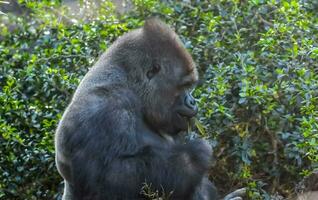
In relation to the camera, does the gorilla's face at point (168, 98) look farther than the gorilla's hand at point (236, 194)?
No

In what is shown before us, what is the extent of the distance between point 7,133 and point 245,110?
1856 mm

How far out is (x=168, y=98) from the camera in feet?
17.3

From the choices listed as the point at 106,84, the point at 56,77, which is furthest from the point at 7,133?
the point at 106,84

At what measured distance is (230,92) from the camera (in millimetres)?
6266

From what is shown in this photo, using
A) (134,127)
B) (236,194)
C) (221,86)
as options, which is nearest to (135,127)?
(134,127)

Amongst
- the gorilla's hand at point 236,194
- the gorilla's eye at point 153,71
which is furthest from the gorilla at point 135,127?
the gorilla's hand at point 236,194

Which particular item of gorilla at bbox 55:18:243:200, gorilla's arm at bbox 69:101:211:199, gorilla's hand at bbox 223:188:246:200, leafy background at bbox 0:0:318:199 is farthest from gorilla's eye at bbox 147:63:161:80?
gorilla's hand at bbox 223:188:246:200

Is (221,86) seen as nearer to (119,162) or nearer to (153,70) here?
(153,70)

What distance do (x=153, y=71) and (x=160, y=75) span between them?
5 cm

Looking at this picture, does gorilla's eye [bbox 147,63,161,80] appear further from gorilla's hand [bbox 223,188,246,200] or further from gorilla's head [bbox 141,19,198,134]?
gorilla's hand [bbox 223,188,246,200]

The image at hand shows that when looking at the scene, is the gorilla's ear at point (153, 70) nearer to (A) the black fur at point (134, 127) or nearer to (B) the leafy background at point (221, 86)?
(A) the black fur at point (134, 127)

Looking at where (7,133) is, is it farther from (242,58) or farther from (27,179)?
(242,58)

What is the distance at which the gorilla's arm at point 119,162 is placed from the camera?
16.1 feet

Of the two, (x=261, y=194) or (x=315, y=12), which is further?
(x=315, y=12)
